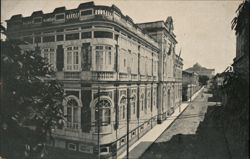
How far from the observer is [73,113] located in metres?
10.1

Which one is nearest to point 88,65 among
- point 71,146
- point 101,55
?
point 101,55

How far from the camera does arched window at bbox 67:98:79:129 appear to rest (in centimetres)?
1005

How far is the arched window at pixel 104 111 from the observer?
962 cm

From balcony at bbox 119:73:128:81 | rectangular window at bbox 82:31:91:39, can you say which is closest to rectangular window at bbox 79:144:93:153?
balcony at bbox 119:73:128:81

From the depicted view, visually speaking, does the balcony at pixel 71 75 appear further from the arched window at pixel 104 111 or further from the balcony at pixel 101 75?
the arched window at pixel 104 111

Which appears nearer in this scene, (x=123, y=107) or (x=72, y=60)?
(x=72, y=60)

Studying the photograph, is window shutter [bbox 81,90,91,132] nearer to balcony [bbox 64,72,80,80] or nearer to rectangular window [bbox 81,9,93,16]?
balcony [bbox 64,72,80,80]

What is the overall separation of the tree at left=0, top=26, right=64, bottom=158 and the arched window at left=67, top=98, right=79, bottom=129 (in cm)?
309

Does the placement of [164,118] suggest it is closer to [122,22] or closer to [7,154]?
[122,22]

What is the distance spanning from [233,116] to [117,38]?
20.6 ft

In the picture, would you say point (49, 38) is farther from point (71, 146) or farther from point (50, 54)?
point (71, 146)

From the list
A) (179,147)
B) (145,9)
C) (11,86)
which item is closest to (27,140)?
(11,86)

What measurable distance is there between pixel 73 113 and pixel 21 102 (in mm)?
3939

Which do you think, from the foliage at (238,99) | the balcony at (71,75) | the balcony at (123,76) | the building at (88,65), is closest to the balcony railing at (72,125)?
the building at (88,65)
